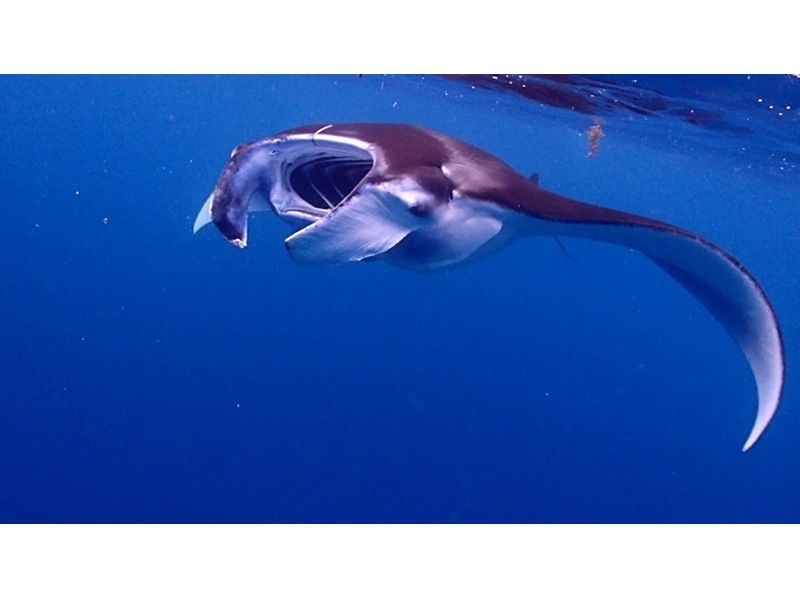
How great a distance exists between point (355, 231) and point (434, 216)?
0.43 metres

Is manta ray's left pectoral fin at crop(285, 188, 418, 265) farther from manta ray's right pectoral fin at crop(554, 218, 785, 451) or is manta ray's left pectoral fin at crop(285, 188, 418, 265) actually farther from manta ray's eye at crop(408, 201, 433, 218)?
manta ray's right pectoral fin at crop(554, 218, 785, 451)

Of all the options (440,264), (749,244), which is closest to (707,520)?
(440,264)

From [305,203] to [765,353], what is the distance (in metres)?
2.64

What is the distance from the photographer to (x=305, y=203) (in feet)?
11.8

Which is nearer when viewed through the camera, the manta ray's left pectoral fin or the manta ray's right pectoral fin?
the manta ray's left pectoral fin

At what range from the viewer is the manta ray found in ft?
9.44

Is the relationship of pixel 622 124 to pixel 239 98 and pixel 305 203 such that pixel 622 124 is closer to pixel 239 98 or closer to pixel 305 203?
pixel 305 203

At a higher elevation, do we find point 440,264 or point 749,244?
point 749,244

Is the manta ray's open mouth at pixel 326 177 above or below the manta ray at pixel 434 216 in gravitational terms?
above

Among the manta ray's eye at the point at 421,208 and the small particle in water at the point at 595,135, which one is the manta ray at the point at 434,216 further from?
the small particle in water at the point at 595,135

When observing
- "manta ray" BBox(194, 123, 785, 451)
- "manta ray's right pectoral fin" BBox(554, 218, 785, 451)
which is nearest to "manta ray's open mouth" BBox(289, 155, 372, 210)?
"manta ray" BBox(194, 123, 785, 451)

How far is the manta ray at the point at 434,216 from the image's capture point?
288 centimetres

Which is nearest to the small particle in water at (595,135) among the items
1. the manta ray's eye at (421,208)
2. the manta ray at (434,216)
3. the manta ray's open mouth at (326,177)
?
the manta ray's open mouth at (326,177)

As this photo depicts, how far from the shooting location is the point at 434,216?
3.04 metres
